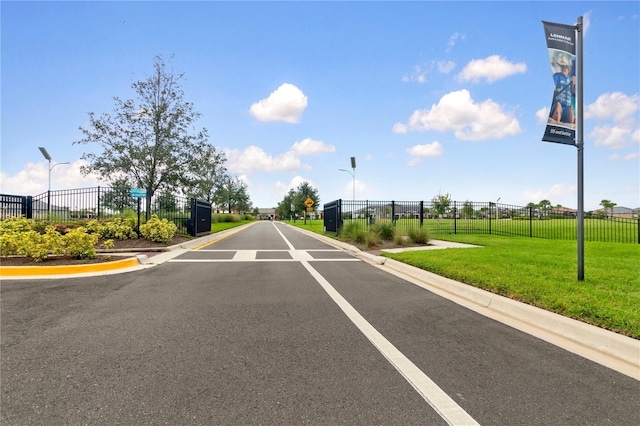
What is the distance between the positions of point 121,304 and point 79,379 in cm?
273

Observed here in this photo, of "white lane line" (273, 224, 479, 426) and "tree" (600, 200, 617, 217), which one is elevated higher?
"tree" (600, 200, 617, 217)

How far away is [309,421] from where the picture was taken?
95.7 inches

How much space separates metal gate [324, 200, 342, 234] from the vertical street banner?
1464cm

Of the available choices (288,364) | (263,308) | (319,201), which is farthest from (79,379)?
(319,201)

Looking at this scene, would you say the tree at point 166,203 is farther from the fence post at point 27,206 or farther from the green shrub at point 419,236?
the green shrub at point 419,236

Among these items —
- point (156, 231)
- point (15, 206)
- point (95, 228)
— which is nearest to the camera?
point (95, 228)

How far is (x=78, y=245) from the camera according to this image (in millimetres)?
9148

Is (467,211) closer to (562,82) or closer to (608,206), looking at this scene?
(562,82)

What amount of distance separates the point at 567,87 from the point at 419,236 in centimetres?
941

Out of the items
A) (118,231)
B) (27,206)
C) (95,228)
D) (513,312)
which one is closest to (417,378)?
(513,312)

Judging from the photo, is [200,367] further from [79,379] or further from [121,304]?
[121,304]

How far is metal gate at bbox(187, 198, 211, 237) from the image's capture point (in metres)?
19.3

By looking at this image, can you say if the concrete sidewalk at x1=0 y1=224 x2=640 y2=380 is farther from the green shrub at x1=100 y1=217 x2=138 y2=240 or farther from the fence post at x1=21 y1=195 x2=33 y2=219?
the fence post at x1=21 y1=195 x2=33 y2=219

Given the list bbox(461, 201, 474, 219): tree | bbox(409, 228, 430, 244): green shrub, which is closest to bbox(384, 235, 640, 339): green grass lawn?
bbox(409, 228, 430, 244): green shrub
